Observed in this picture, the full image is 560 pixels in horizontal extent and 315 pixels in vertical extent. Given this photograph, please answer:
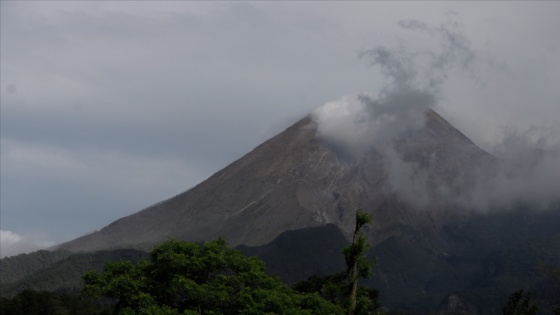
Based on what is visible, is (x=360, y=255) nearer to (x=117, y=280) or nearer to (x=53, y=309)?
(x=117, y=280)

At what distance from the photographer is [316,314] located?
32.2 m

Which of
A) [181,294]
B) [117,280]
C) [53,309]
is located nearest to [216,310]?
[181,294]

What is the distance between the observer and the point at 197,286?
3152cm

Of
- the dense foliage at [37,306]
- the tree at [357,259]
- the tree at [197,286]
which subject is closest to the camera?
the tree at [197,286]

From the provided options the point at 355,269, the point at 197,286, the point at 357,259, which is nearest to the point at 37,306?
the point at 197,286

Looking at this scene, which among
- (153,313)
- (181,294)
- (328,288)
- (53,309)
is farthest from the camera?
(53,309)

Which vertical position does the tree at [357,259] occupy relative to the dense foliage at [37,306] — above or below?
below

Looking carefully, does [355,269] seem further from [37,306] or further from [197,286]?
[37,306]

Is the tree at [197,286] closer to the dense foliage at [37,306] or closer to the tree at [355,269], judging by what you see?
the tree at [355,269]

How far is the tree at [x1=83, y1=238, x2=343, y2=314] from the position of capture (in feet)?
103

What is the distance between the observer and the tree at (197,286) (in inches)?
1235

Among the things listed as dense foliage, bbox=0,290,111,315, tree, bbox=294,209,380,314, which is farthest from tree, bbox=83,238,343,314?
dense foliage, bbox=0,290,111,315

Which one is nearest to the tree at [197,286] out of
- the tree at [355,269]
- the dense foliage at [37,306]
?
the tree at [355,269]

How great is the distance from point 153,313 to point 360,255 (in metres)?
7.43
